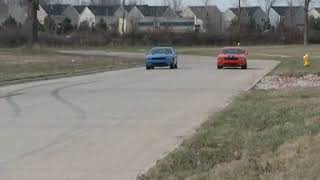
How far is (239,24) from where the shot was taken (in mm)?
118875

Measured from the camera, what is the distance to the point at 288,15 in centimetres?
16312

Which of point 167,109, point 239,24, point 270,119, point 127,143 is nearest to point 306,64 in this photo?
point 167,109

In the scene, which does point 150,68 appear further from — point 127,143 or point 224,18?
point 224,18

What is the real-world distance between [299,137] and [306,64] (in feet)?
99.7

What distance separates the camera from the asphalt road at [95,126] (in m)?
9.61

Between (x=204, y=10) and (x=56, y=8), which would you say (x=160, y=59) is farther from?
Result: (x=204, y=10)

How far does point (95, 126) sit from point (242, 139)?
3.60m

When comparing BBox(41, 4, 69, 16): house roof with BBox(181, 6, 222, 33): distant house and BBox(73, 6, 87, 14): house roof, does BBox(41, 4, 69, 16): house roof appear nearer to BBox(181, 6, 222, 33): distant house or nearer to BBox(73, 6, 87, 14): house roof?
BBox(73, 6, 87, 14): house roof

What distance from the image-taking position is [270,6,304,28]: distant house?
155 meters

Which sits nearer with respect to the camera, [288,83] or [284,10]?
[288,83]

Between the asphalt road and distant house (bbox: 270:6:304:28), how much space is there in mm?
132617

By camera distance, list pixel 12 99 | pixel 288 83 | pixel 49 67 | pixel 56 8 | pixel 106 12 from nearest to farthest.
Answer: pixel 12 99 < pixel 288 83 < pixel 49 67 < pixel 106 12 < pixel 56 8

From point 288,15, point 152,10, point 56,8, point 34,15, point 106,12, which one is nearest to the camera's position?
point 34,15

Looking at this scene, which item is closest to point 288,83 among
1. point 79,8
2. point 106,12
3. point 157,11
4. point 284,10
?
point 106,12
